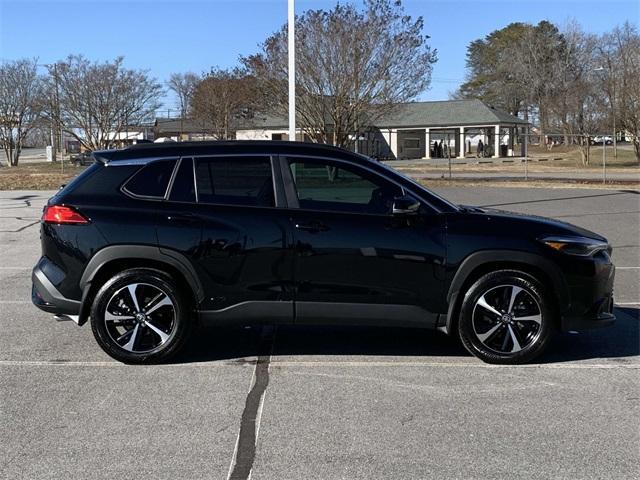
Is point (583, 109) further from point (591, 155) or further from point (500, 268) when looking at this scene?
point (500, 268)

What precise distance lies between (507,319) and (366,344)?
1319 mm

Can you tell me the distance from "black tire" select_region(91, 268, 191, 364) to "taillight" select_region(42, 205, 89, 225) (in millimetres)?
523

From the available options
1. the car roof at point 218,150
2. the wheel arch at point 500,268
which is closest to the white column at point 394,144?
the car roof at point 218,150

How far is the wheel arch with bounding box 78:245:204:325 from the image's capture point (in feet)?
17.2

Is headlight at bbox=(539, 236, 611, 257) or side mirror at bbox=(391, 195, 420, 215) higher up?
side mirror at bbox=(391, 195, 420, 215)

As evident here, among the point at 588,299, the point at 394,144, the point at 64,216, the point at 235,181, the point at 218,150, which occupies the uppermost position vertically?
the point at 394,144

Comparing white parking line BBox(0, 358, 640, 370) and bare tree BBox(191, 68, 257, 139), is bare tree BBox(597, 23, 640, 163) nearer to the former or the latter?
bare tree BBox(191, 68, 257, 139)

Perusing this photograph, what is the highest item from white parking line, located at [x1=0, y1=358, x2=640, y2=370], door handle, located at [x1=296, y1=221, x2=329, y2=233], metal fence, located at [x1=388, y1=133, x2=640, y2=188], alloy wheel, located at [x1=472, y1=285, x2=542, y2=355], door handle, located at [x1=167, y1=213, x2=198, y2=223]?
metal fence, located at [x1=388, y1=133, x2=640, y2=188]

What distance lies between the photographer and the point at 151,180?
544 centimetres

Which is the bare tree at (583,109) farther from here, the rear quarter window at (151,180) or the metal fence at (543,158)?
the rear quarter window at (151,180)

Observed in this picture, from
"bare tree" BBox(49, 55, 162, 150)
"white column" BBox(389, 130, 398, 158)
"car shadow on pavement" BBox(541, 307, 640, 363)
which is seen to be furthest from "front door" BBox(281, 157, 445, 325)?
"white column" BBox(389, 130, 398, 158)

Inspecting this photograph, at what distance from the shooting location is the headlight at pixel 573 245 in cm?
535

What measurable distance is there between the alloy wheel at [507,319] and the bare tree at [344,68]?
22146mm

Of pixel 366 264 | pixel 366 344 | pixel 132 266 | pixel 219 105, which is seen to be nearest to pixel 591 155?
pixel 219 105
